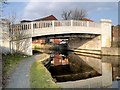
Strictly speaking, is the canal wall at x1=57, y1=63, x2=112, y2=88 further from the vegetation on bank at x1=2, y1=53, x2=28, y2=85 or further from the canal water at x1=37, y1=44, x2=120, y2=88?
the vegetation on bank at x1=2, y1=53, x2=28, y2=85

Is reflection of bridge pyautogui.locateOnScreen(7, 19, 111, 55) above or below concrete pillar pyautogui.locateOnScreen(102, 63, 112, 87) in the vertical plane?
above

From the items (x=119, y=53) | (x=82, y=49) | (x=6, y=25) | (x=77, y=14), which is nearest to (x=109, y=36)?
(x=119, y=53)

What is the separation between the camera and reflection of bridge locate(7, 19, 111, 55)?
31533 millimetres

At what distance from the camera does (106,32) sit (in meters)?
39.3

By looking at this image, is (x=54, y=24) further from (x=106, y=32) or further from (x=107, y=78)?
(x=107, y=78)

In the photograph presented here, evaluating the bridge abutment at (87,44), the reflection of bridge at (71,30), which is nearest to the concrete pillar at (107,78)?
the reflection of bridge at (71,30)

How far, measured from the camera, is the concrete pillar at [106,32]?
3903 cm

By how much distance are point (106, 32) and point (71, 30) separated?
657cm

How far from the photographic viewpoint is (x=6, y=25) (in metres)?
27.4

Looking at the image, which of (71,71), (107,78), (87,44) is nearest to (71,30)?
(87,44)

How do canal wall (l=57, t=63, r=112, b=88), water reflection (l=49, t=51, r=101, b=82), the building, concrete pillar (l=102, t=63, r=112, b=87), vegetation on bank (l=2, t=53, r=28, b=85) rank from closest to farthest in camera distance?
1. vegetation on bank (l=2, t=53, r=28, b=85)
2. canal wall (l=57, t=63, r=112, b=88)
3. concrete pillar (l=102, t=63, r=112, b=87)
4. water reflection (l=49, t=51, r=101, b=82)
5. the building

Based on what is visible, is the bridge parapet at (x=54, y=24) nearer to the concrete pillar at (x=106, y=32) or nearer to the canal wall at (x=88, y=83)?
the concrete pillar at (x=106, y=32)

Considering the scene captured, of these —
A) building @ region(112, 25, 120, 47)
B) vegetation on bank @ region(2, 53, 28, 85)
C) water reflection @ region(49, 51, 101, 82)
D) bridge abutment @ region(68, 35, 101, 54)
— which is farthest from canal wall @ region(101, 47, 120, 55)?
vegetation on bank @ region(2, 53, 28, 85)

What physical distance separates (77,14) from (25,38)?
4215 centimetres
